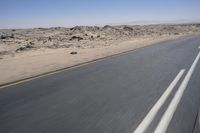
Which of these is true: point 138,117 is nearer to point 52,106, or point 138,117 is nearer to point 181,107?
point 181,107

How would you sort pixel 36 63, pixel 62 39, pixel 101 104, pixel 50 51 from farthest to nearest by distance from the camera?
pixel 62 39
pixel 50 51
pixel 36 63
pixel 101 104

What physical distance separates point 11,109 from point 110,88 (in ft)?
10.3

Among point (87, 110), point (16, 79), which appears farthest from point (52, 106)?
point (16, 79)

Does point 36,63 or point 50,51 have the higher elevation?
point 36,63

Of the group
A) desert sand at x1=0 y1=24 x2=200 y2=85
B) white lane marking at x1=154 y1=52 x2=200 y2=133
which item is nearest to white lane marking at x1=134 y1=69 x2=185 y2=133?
white lane marking at x1=154 y1=52 x2=200 y2=133

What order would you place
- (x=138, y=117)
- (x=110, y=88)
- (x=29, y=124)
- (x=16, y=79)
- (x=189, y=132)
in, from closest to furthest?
(x=189, y=132) → (x=29, y=124) → (x=138, y=117) → (x=110, y=88) → (x=16, y=79)

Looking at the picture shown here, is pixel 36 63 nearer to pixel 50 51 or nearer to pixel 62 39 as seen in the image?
pixel 50 51

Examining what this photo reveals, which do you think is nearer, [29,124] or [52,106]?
[29,124]

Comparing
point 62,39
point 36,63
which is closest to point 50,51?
point 36,63

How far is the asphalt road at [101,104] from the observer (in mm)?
4746

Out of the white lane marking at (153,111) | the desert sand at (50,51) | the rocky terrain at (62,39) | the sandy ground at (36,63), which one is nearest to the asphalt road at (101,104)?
the white lane marking at (153,111)

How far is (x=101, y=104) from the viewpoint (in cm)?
613

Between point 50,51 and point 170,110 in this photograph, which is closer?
point 170,110

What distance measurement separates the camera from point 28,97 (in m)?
6.86
